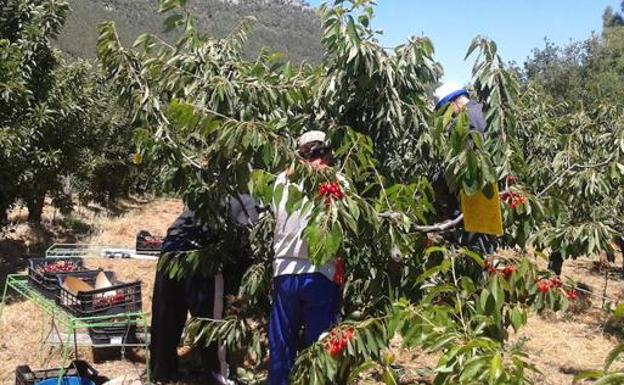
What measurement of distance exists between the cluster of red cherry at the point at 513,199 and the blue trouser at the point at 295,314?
868 millimetres

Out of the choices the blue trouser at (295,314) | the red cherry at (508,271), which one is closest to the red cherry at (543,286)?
the red cherry at (508,271)

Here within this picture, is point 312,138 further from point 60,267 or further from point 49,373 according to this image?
point 60,267

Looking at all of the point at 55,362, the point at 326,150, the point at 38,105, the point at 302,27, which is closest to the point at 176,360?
the point at 55,362

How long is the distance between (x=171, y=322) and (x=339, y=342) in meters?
2.10

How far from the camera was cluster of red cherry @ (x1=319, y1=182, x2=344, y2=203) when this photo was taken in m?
1.99

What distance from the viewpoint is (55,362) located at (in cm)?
457

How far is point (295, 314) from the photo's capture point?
291 centimetres

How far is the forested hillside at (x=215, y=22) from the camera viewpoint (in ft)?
205

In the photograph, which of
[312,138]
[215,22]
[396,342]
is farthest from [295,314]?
[215,22]

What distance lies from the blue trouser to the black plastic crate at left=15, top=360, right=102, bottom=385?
145 cm

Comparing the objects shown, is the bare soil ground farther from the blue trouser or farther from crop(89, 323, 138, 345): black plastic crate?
the blue trouser

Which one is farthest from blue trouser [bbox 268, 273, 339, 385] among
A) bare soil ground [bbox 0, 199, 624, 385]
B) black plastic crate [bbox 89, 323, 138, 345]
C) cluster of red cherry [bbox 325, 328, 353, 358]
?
black plastic crate [bbox 89, 323, 138, 345]

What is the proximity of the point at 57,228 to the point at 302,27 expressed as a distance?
111480 millimetres

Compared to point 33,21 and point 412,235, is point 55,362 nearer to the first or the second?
point 412,235
